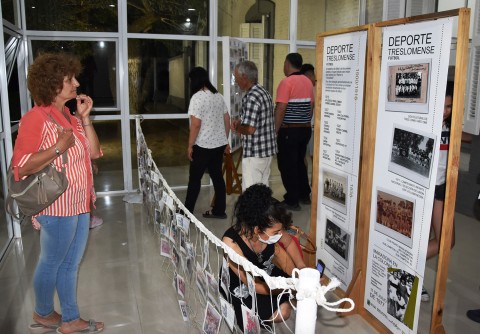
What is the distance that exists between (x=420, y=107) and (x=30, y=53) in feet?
15.4

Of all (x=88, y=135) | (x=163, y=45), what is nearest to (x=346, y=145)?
(x=88, y=135)

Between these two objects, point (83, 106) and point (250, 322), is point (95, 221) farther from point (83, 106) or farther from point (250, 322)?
point (250, 322)

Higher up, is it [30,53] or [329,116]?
[30,53]

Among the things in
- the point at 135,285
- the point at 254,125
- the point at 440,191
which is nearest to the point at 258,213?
the point at 440,191

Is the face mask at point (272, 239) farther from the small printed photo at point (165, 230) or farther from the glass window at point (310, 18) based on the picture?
the glass window at point (310, 18)

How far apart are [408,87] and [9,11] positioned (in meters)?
4.26

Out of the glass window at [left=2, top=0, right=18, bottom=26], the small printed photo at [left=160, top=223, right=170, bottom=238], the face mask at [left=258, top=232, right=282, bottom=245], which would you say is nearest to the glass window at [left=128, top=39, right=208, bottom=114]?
the glass window at [left=2, top=0, right=18, bottom=26]

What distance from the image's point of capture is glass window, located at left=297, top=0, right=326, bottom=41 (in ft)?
21.9

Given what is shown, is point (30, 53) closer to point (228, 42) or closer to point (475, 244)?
point (228, 42)

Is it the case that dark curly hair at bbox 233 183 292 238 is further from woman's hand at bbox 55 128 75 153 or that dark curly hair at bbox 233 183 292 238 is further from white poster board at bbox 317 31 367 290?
woman's hand at bbox 55 128 75 153

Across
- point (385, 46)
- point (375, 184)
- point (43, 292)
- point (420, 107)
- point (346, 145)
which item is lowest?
point (43, 292)

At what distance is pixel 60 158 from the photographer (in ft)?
7.36

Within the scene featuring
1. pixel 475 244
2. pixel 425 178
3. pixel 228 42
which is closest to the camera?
pixel 425 178

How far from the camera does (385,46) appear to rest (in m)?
2.41
